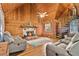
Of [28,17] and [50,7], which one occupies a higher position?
[50,7]

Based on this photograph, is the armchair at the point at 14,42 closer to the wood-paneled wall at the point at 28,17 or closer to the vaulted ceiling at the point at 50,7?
the wood-paneled wall at the point at 28,17

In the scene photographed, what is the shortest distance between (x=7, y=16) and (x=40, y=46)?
525 mm

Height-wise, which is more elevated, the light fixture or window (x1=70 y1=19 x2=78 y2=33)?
the light fixture

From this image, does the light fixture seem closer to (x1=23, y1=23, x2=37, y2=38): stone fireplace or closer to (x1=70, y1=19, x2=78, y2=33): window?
(x1=23, y1=23, x2=37, y2=38): stone fireplace

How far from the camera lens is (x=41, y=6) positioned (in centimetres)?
187

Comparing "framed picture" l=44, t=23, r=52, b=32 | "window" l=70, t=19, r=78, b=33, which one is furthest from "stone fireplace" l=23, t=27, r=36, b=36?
"window" l=70, t=19, r=78, b=33

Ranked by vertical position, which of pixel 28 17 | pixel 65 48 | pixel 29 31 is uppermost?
pixel 28 17

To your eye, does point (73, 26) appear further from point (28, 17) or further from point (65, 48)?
point (28, 17)

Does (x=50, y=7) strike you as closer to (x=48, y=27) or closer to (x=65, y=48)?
(x=48, y=27)

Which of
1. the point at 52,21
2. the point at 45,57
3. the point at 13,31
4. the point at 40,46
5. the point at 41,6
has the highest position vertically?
the point at 41,6

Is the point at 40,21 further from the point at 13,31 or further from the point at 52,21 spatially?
the point at 13,31

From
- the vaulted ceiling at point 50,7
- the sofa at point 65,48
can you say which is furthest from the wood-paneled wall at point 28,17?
the sofa at point 65,48

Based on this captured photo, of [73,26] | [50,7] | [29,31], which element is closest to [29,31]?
[29,31]

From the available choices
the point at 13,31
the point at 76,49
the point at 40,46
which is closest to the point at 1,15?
the point at 13,31
